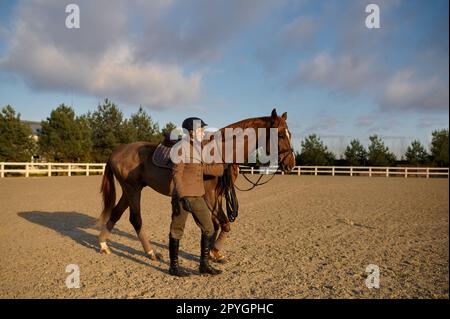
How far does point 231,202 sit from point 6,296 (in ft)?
8.71

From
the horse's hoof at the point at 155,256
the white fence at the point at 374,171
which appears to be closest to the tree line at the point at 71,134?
the white fence at the point at 374,171

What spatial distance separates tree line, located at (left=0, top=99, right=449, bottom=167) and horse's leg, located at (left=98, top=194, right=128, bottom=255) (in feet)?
53.4

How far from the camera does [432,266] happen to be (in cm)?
405

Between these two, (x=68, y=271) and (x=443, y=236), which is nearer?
(x=68, y=271)

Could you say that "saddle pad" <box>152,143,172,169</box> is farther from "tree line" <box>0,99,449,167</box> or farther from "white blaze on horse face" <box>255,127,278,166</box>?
"tree line" <box>0,99,449,167</box>

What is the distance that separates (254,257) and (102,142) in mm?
30758

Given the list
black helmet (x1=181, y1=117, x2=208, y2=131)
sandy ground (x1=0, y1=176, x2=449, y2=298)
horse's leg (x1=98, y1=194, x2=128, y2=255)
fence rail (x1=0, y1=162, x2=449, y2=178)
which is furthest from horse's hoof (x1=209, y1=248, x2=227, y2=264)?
fence rail (x1=0, y1=162, x2=449, y2=178)

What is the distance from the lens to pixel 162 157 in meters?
4.53

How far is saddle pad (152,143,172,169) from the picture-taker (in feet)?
14.6

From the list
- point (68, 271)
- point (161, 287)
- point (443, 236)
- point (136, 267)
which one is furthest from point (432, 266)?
point (68, 271)

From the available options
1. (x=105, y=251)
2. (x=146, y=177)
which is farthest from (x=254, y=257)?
(x=105, y=251)

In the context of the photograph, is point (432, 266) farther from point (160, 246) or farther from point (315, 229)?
point (160, 246)

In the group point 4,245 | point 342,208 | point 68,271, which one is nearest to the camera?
point 68,271

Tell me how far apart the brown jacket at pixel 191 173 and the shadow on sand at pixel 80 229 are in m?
1.16
